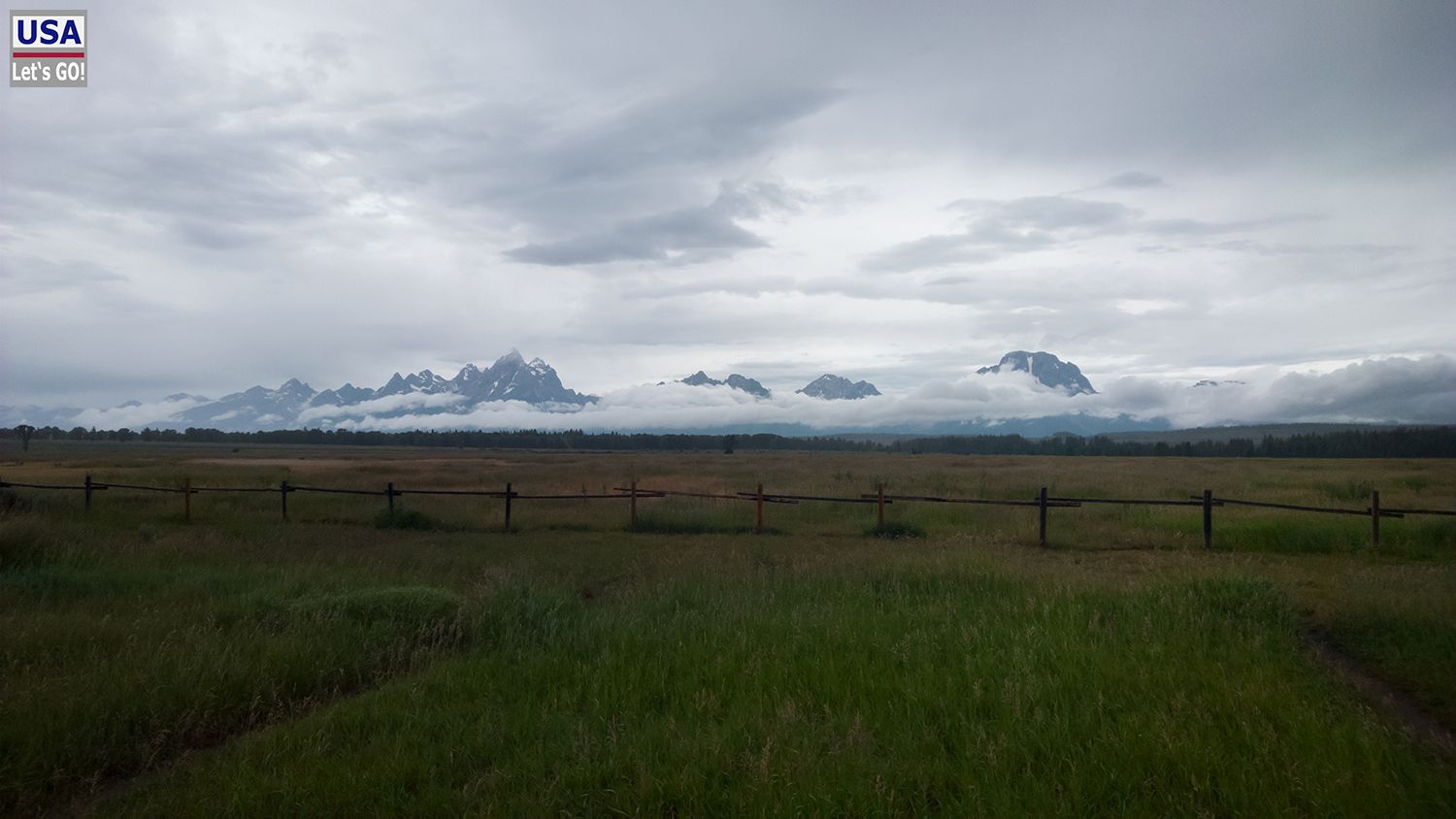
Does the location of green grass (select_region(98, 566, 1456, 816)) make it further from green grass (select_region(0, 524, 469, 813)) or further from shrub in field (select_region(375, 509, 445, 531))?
shrub in field (select_region(375, 509, 445, 531))

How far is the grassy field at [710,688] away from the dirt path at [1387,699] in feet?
0.57

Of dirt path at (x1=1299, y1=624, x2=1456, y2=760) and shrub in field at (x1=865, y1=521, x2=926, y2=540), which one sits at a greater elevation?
dirt path at (x1=1299, y1=624, x2=1456, y2=760)

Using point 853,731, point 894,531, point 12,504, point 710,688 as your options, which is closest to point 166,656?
point 710,688

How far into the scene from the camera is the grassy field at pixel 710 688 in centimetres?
A: 502

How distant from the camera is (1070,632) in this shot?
8.02 metres

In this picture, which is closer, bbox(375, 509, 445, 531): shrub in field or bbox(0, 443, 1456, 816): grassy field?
bbox(0, 443, 1456, 816): grassy field

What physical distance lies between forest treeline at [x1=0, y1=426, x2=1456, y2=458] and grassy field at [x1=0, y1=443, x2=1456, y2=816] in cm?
11121

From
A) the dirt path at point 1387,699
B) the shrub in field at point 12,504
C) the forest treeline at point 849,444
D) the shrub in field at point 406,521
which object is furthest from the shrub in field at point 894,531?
the forest treeline at point 849,444

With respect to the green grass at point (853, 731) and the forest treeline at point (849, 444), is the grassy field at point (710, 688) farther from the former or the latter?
the forest treeline at point (849, 444)

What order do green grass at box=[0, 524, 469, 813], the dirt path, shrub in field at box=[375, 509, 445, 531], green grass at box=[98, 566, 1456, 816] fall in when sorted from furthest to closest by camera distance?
1. shrub in field at box=[375, 509, 445, 531]
2. green grass at box=[0, 524, 469, 813]
3. the dirt path
4. green grass at box=[98, 566, 1456, 816]

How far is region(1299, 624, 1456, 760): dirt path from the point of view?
5752 millimetres

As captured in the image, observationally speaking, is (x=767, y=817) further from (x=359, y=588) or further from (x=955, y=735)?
(x=359, y=588)

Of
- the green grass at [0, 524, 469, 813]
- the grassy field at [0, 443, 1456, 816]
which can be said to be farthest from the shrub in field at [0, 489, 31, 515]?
the green grass at [0, 524, 469, 813]

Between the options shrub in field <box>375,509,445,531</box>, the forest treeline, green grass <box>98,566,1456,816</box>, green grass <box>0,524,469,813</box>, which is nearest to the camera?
green grass <box>98,566,1456,816</box>
